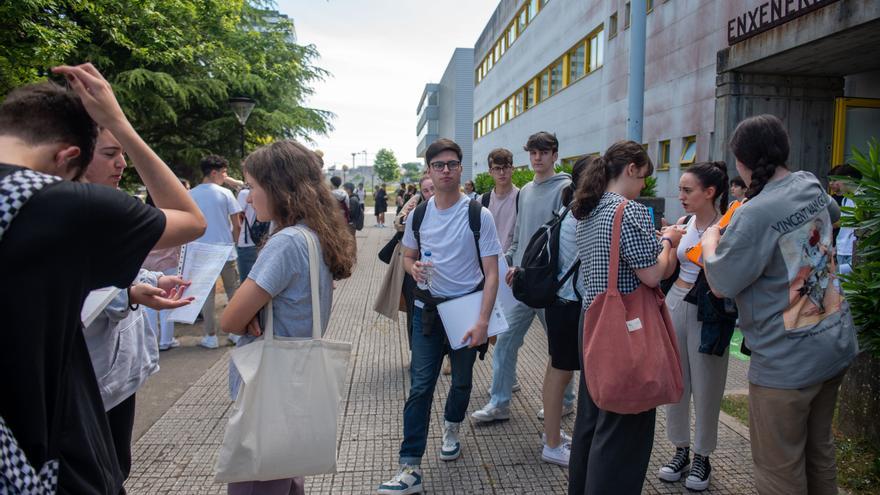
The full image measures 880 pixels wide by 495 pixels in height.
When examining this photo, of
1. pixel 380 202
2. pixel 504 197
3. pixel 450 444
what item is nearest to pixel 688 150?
pixel 504 197

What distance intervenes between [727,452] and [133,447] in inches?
158

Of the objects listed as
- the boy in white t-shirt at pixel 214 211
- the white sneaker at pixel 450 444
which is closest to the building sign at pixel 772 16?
the white sneaker at pixel 450 444

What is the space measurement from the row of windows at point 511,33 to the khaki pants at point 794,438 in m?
24.5

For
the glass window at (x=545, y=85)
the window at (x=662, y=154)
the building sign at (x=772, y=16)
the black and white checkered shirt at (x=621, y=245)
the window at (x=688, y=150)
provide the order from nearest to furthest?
the black and white checkered shirt at (x=621, y=245) → the building sign at (x=772, y=16) → the window at (x=688, y=150) → the window at (x=662, y=154) → the glass window at (x=545, y=85)

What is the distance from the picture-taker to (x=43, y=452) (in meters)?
1.37

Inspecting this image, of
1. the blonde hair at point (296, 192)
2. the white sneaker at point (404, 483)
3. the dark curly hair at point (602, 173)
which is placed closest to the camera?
the blonde hair at point (296, 192)

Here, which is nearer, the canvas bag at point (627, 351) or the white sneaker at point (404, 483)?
the canvas bag at point (627, 351)

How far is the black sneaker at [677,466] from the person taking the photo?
3729 mm

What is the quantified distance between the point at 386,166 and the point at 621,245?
137189 millimetres

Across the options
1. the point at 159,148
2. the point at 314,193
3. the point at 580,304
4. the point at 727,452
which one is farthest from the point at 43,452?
the point at 159,148

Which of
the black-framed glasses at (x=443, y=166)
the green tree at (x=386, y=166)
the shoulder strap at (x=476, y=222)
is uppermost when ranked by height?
the green tree at (x=386, y=166)

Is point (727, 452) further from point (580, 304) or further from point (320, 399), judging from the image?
point (320, 399)

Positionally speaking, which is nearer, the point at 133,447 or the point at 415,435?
the point at 415,435

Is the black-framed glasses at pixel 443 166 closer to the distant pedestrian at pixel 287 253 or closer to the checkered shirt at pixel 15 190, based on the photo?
the distant pedestrian at pixel 287 253
